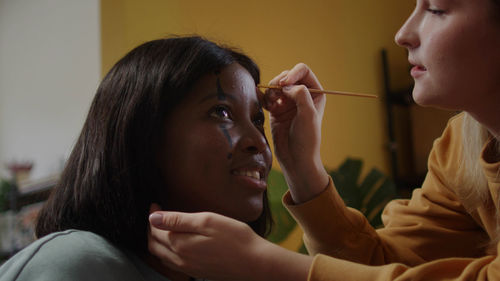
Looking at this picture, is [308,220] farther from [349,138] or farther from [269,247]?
[349,138]

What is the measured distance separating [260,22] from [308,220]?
599mm

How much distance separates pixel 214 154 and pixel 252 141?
0.08m

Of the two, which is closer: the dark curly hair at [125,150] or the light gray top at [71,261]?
the light gray top at [71,261]

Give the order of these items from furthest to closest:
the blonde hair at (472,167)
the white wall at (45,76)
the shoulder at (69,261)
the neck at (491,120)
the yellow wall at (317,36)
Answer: the white wall at (45,76), the yellow wall at (317,36), the blonde hair at (472,167), the neck at (491,120), the shoulder at (69,261)

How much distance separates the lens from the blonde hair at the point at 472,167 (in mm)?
891

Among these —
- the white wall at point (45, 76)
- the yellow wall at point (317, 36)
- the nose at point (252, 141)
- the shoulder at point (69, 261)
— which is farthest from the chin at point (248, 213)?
the white wall at point (45, 76)

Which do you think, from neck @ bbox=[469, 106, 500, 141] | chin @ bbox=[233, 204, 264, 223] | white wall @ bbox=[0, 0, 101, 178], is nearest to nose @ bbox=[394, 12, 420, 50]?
neck @ bbox=[469, 106, 500, 141]

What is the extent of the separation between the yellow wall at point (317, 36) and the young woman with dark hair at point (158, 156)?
0.30 meters

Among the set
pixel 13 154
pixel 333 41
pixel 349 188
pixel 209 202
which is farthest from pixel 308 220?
pixel 13 154

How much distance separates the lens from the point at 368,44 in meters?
1.34

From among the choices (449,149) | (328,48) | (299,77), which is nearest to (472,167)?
(449,149)

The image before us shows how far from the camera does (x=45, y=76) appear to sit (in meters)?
2.56

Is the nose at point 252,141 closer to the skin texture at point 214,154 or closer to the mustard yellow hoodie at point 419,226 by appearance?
the skin texture at point 214,154

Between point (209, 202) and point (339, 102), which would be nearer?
point (209, 202)
